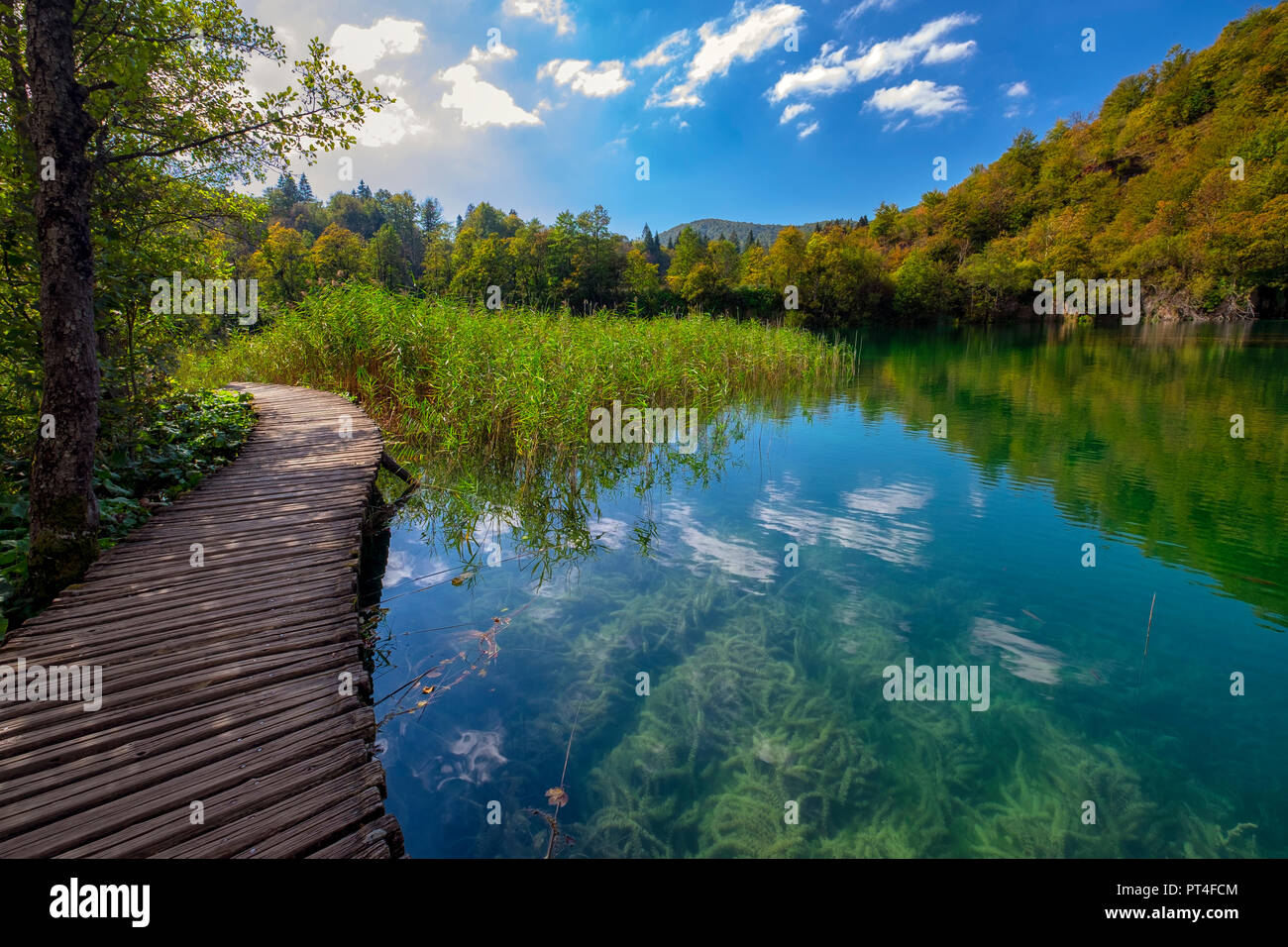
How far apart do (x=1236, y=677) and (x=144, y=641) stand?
7.08 m

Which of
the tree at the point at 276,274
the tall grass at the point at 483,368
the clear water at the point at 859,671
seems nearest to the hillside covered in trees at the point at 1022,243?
the tree at the point at 276,274

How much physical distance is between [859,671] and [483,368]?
6979 mm

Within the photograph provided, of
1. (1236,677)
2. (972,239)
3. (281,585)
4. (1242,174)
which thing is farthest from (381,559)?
(972,239)

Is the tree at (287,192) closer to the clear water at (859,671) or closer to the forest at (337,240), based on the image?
the forest at (337,240)

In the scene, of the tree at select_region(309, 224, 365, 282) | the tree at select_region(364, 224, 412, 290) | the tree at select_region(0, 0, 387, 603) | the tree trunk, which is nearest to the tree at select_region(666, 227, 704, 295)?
the tree at select_region(364, 224, 412, 290)

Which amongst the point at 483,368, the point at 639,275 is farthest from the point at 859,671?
the point at 639,275

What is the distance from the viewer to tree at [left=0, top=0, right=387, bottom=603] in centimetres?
318

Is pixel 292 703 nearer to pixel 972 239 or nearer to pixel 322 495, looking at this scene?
pixel 322 495

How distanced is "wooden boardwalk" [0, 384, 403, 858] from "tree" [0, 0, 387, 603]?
1.67ft

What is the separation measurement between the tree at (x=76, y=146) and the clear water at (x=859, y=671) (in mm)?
2308

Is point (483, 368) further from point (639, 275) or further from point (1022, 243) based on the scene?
point (1022, 243)

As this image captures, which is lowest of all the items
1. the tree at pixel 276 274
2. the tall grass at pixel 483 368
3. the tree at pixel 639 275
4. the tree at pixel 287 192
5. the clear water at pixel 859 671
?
the clear water at pixel 859 671

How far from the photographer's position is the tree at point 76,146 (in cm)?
318

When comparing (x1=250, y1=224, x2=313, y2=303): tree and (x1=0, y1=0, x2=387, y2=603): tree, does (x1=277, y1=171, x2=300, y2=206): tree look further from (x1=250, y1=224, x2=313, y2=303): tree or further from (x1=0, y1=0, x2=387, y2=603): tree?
(x1=0, y1=0, x2=387, y2=603): tree
